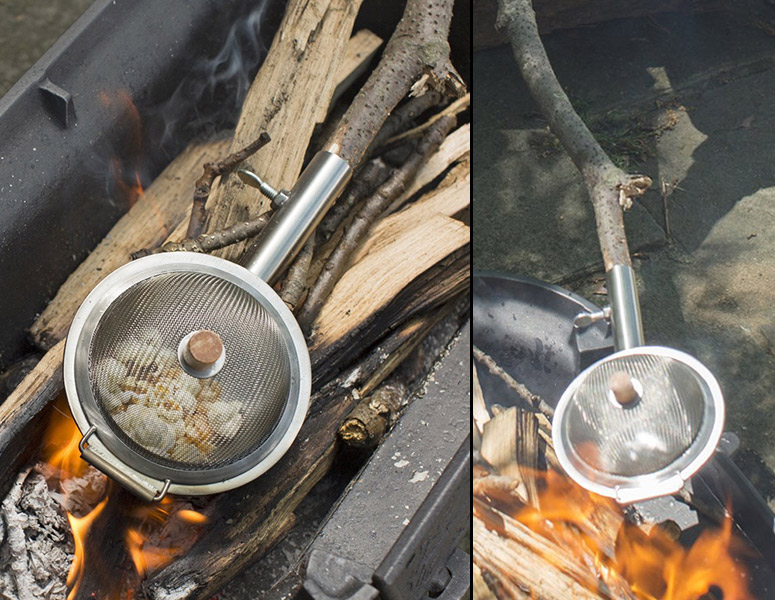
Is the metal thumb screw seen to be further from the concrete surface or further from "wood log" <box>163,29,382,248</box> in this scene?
the concrete surface

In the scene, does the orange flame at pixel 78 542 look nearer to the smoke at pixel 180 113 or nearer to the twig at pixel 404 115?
the smoke at pixel 180 113

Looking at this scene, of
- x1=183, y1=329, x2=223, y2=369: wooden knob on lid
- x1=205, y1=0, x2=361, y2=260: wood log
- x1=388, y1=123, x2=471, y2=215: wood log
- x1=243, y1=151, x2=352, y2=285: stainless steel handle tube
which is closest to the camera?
x1=183, y1=329, x2=223, y2=369: wooden knob on lid

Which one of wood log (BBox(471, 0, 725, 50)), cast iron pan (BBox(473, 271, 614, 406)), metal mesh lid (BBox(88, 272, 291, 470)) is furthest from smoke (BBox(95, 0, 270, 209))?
cast iron pan (BBox(473, 271, 614, 406))

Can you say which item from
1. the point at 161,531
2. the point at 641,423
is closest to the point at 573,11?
the point at 641,423

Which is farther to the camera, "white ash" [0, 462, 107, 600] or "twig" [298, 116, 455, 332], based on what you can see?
"twig" [298, 116, 455, 332]

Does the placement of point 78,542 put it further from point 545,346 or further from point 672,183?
point 672,183

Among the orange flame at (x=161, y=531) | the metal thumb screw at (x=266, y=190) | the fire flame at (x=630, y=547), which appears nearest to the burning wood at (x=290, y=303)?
the orange flame at (x=161, y=531)

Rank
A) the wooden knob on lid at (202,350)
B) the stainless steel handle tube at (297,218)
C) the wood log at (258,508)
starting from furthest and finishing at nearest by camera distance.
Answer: the stainless steel handle tube at (297,218) → the wood log at (258,508) → the wooden knob on lid at (202,350)
